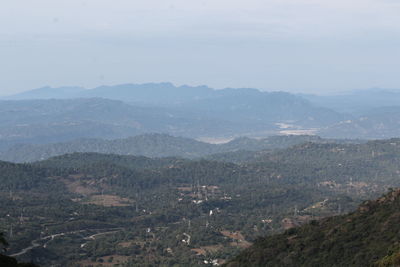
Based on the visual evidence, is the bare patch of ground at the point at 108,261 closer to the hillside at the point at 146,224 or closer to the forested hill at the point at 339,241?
the hillside at the point at 146,224

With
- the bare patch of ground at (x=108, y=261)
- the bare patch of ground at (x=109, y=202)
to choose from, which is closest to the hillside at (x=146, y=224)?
the bare patch of ground at (x=108, y=261)

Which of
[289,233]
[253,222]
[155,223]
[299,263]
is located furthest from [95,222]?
[299,263]

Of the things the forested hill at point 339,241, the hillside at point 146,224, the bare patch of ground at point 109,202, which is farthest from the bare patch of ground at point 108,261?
the bare patch of ground at point 109,202

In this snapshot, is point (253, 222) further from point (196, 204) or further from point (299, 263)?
point (299, 263)

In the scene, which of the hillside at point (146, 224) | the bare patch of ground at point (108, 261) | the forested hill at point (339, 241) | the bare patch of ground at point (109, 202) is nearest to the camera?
the forested hill at point (339, 241)

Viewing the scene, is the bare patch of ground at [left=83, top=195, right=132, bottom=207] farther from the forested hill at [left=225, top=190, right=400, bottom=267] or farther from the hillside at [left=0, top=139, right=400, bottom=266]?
the forested hill at [left=225, top=190, right=400, bottom=267]

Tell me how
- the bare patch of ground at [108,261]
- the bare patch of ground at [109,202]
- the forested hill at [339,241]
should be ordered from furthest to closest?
the bare patch of ground at [109,202] → the bare patch of ground at [108,261] → the forested hill at [339,241]

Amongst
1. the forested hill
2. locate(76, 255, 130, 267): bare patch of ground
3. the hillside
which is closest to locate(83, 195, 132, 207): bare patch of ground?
the hillside

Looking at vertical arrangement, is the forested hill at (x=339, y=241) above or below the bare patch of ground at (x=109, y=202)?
above

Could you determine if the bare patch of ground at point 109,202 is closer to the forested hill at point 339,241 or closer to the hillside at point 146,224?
the hillside at point 146,224

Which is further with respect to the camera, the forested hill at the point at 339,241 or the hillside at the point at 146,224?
the hillside at the point at 146,224

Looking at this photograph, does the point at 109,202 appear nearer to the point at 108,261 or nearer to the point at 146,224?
the point at 146,224
